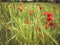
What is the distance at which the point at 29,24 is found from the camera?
1466 millimetres

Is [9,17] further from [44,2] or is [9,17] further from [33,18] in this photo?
[44,2]

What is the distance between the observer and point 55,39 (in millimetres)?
1453

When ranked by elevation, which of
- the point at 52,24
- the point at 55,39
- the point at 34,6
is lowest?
the point at 55,39

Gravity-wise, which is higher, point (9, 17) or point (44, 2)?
point (44, 2)

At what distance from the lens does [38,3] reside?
1.50 metres

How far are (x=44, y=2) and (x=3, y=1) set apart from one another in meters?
0.32

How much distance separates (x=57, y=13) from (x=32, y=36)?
26 cm

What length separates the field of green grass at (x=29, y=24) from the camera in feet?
4.78

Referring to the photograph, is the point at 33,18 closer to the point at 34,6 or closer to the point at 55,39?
the point at 34,6

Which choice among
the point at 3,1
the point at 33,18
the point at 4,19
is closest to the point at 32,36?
the point at 33,18

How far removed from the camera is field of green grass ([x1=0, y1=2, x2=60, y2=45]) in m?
1.46

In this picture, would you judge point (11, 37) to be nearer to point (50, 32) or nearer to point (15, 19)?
point (15, 19)

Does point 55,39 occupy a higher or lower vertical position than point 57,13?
lower

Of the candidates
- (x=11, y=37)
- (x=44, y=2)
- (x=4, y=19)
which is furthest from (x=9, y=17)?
(x=44, y=2)
